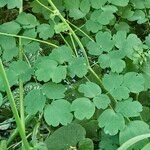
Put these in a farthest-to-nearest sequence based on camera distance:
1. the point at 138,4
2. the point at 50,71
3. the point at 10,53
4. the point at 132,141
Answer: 1. the point at 138,4
2. the point at 10,53
3. the point at 50,71
4. the point at 132,141

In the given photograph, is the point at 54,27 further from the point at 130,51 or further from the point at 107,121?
the point at 107,121

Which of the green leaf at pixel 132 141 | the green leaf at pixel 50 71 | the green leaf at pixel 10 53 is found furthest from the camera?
the green leaf at pixel 10 53

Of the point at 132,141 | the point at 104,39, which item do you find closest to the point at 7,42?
the point at 104,39

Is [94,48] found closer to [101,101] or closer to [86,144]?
[101,101]

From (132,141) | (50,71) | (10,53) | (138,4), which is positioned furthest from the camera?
(138,4)

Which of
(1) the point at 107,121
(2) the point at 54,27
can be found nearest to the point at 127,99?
(1) the point at 107,121

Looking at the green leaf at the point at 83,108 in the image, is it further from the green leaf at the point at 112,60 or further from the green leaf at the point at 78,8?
the green leaf at the point at 78,8

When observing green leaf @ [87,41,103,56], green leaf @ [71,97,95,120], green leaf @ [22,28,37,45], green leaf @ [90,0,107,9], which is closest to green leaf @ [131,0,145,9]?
green leaf @ [90,0,107,9]

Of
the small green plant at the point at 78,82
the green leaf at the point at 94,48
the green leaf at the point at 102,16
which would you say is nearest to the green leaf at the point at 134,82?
the small green plant at the point at 78,82
